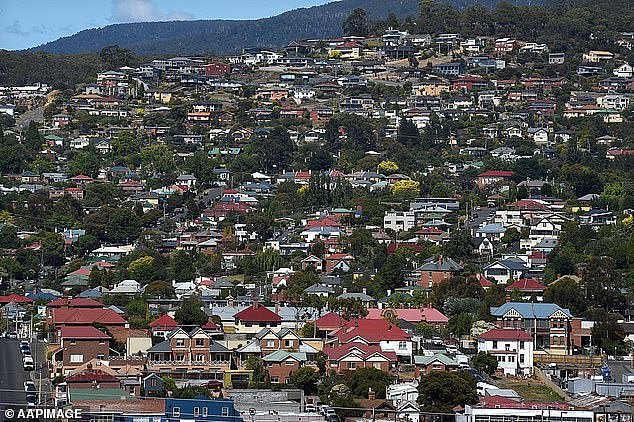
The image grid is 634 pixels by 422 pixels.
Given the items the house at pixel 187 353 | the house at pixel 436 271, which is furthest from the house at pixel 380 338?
the house at pixel 436 271

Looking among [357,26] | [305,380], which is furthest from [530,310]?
[357,26]

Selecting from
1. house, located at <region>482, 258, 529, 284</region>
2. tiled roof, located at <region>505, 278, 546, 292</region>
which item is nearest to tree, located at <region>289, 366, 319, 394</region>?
tiled roof, located at <region>505, 278, 546, 292</region>

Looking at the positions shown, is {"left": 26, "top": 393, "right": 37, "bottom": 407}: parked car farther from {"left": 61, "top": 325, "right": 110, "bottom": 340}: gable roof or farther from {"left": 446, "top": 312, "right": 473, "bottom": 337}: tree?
{"left": 446, "top": 312, "right": 473, "bottom": 337}: tree

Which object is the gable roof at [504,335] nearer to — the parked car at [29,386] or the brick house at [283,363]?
the brick house at [283,363]

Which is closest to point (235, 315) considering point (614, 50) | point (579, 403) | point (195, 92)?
point (579, 403)

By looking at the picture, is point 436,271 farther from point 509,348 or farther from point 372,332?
point 372,332

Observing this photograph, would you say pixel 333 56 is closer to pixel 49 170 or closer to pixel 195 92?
pixel 195 92
